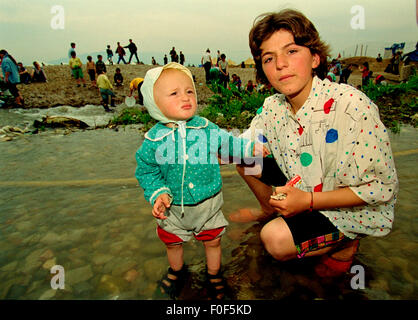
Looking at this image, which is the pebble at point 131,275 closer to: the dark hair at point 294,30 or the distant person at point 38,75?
the dark hair at point 294,30

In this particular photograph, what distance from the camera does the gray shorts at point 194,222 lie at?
1519mm

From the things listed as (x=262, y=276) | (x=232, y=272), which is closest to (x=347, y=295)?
(x=262, y=276)

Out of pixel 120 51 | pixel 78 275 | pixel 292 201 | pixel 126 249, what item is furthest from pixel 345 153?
pixel 120 51

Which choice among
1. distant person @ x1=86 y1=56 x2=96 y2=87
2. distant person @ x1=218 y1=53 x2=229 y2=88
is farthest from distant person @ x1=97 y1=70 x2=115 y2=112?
distant person @ x1=218 y1=53 x2=229 y2=88

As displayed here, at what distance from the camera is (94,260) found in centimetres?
190

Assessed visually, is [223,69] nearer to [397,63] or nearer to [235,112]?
[235,112]

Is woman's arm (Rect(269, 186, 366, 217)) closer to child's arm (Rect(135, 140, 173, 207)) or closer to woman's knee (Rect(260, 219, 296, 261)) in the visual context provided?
woman's knee (Rect(260, 219, 296, 261))

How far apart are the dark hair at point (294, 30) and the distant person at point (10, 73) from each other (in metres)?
8.96

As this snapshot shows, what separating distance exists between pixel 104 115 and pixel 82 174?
4.70 m

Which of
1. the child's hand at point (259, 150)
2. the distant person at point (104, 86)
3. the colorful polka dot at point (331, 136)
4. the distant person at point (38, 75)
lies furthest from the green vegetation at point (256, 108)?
the distant person at point (38, 75)

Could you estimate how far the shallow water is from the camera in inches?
63.2

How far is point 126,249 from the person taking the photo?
6.56 ft

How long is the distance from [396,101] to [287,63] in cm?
633

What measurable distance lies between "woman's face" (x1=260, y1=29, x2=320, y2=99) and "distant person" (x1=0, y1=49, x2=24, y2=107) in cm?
913
